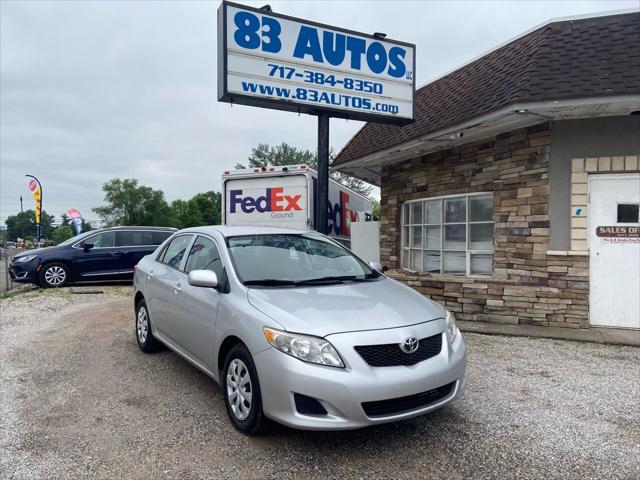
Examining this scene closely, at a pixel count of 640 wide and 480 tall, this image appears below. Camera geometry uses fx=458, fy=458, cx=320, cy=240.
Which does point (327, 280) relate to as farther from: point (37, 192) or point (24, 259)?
point (37, 192)

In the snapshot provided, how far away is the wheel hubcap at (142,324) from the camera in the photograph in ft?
18.0

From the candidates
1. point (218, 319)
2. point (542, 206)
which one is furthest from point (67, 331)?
point (542, 206)

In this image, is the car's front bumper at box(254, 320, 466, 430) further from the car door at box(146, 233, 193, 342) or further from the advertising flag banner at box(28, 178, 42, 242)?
the advertising flag banner at box(28, 178, 42, 242)

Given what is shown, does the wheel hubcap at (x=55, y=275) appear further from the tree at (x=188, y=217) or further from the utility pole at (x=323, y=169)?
the tree at (x=188, y=217)

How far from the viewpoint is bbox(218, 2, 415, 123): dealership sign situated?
23.3ft

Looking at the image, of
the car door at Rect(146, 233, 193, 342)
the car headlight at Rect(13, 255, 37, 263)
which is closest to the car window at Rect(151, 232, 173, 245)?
the car headlight at Rect(13, 255, 37, 263)

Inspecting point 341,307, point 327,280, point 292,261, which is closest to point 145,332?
point 292,261

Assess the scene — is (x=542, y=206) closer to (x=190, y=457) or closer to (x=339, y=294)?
(x=339, y=294)

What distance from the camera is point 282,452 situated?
3168 mm

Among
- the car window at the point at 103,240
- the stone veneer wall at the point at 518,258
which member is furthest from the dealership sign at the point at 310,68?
the car window at the point at 103,240

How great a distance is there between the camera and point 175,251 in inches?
203

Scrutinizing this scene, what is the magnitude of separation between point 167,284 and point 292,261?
1476 mm

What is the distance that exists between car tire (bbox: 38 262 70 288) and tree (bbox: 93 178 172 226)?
5960 centimetres

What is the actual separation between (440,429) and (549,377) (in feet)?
6.36
